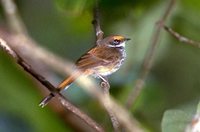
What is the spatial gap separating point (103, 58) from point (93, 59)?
122 millimetres

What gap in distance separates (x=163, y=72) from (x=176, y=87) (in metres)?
0.14

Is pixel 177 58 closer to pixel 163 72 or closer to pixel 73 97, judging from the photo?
pixel 163 72

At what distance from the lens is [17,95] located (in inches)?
82.3

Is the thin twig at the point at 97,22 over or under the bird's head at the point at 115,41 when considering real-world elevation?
over

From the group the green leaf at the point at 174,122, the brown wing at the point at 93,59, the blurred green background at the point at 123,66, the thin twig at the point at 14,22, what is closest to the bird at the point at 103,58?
the brown wing at the point at 93,59

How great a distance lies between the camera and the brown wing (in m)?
2.31

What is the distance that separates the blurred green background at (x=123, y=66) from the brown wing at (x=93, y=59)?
17 centimetres

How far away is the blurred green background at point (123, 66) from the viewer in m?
2.13

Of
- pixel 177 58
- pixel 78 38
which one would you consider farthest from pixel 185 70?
pixel 78 38

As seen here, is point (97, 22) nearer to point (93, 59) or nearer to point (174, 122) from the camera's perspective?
point (93, 59)

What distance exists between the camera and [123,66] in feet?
9.73

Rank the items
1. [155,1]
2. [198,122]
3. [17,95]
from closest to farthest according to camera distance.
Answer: [198,122], [17,95], [155,1]

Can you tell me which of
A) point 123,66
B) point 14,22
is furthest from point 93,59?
point 14,22

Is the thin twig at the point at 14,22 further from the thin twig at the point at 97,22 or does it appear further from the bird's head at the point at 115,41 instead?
the bird's head at the point at 115,41
